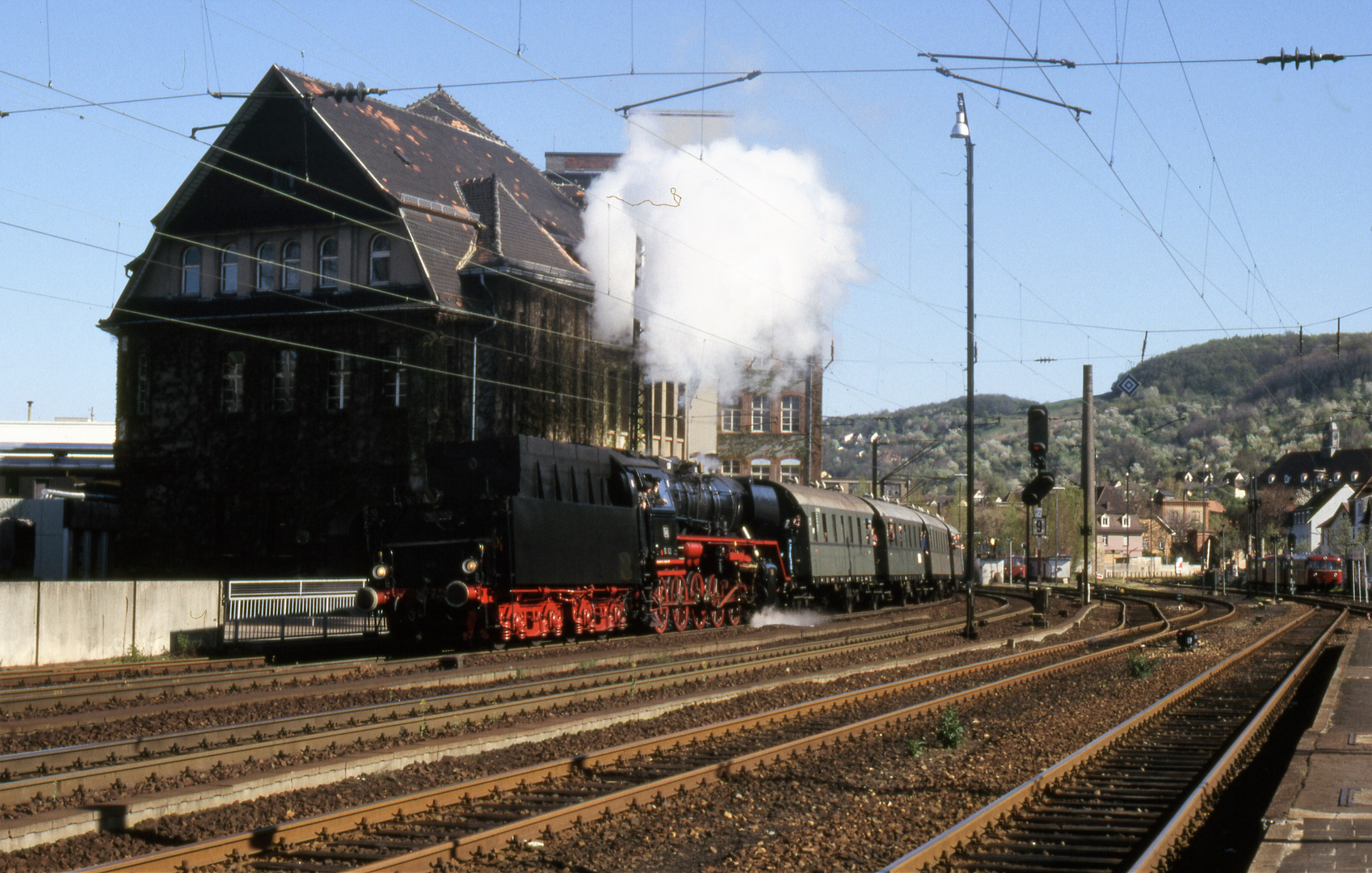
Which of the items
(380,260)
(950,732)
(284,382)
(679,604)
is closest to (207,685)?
(950,732)

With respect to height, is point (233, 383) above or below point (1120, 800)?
above

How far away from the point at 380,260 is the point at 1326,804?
35464 mm

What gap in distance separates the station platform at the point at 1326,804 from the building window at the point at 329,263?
3329 cm

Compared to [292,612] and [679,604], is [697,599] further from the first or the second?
[292,612]

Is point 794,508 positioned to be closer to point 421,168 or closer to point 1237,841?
point 421,168

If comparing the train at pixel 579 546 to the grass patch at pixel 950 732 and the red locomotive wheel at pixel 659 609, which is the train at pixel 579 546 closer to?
the red locomotive wheel at pixel 659 609

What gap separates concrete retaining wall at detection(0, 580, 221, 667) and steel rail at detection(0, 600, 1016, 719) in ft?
11.4

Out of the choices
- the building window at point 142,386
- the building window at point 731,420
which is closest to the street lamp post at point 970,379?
the building window at point 142,386

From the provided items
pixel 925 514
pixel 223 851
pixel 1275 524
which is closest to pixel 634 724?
pixel 223 851

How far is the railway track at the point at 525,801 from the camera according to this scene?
7344 millimetres

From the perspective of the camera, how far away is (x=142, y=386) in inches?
1672

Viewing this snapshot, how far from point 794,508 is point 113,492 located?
27.6 metres

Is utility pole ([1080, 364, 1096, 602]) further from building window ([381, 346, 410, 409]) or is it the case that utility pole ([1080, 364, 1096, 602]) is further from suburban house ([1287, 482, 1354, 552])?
suburban house ([1287, 482, 1354, 552])

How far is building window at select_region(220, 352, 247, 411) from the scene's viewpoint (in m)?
41.3
